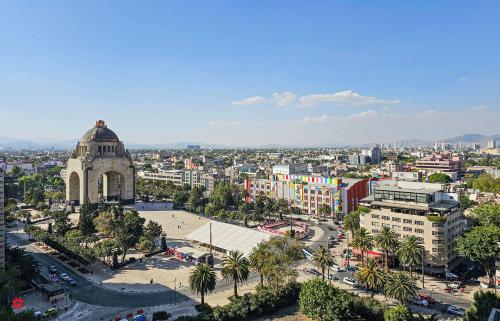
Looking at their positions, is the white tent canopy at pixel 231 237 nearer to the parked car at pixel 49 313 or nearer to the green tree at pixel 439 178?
the parked car at pixel 49 313

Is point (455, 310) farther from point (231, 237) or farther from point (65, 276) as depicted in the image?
point (65, 276)

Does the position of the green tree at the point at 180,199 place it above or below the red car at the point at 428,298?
above

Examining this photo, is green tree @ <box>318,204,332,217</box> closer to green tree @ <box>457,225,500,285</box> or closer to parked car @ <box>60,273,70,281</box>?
green tree @ <box>457,225,500,285</box>

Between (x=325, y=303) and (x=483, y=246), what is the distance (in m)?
30.7

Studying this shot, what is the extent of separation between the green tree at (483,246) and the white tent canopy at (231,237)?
32821 millimetres

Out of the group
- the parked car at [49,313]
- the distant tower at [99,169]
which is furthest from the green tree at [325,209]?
the parked car at [49,313]

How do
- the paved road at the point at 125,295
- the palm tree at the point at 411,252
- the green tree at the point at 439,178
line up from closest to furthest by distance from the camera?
1. the paved road at the point at 125,295
2. the palm tree at the point at 411,252
3. the green tree at the point at 439,178

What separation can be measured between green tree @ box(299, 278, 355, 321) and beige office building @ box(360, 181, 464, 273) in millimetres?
26439

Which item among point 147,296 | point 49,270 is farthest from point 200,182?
point 147,296

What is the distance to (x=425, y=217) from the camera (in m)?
65.3

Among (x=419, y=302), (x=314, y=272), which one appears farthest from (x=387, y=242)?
(x=314, y=272)

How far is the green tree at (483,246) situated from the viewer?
58.5 metres

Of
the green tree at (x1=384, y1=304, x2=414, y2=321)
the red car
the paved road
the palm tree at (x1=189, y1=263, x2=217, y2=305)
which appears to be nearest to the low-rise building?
the paved road

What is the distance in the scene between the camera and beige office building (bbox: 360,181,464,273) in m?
64.1
